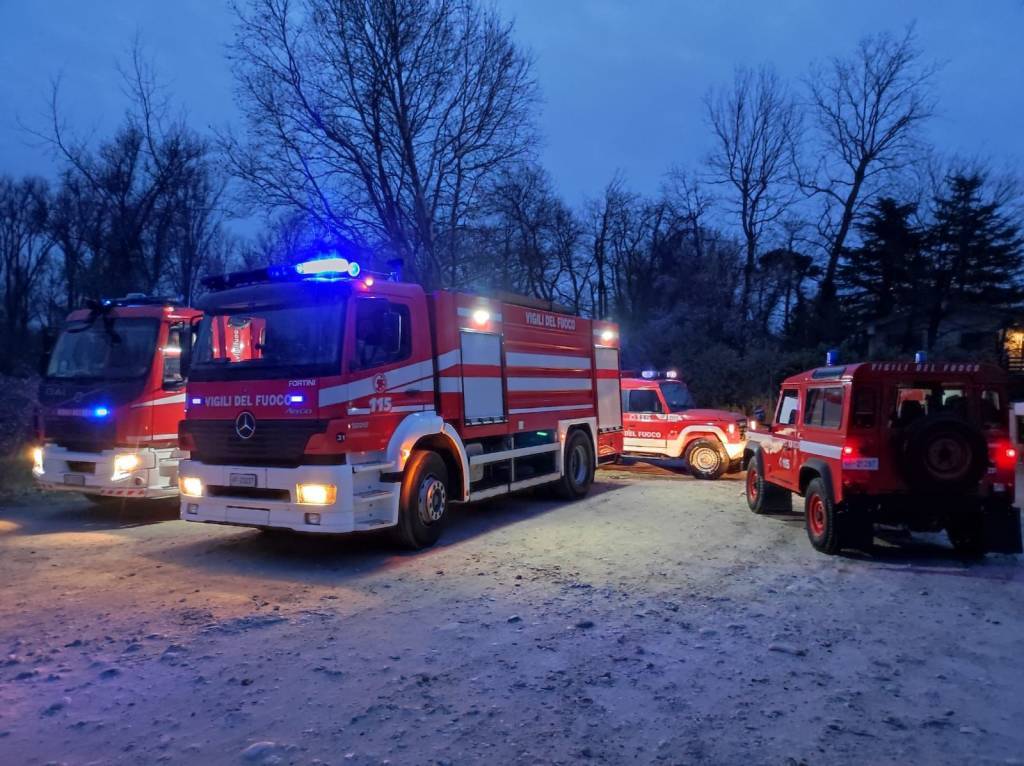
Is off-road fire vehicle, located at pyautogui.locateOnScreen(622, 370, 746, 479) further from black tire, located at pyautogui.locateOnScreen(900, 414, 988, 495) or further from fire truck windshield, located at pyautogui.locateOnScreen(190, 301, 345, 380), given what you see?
fire truck windshield, located at pyautogui.locateOnScreen(190, 301, 345, 380)

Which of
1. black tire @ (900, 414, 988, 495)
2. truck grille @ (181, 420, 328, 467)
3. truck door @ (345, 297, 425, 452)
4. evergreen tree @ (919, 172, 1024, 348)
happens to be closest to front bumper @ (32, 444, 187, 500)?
truck grille @ (181, 420, 328, 467)

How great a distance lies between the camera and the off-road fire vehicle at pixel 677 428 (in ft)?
49.3

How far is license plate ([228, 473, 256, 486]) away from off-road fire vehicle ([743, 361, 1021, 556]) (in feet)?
19.4

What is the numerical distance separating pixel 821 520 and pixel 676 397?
25.4 ft

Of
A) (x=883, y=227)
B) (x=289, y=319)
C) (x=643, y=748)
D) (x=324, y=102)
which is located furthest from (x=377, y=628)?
(x=883, y=227)

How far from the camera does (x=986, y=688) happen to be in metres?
4.57

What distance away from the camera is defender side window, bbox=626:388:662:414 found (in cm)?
1552

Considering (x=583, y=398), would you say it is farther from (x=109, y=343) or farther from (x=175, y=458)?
(x=109, y=343)

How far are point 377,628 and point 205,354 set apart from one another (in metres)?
4.01

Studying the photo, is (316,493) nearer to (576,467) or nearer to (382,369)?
(382,369)

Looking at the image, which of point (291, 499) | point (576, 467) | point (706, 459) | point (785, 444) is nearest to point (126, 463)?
point (291, 499)

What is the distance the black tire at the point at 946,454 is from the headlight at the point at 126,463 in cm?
914

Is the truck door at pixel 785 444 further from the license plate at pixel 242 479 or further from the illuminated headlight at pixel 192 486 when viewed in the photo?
the illuminated headlight at pixel 192 486

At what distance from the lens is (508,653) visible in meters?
5.12
